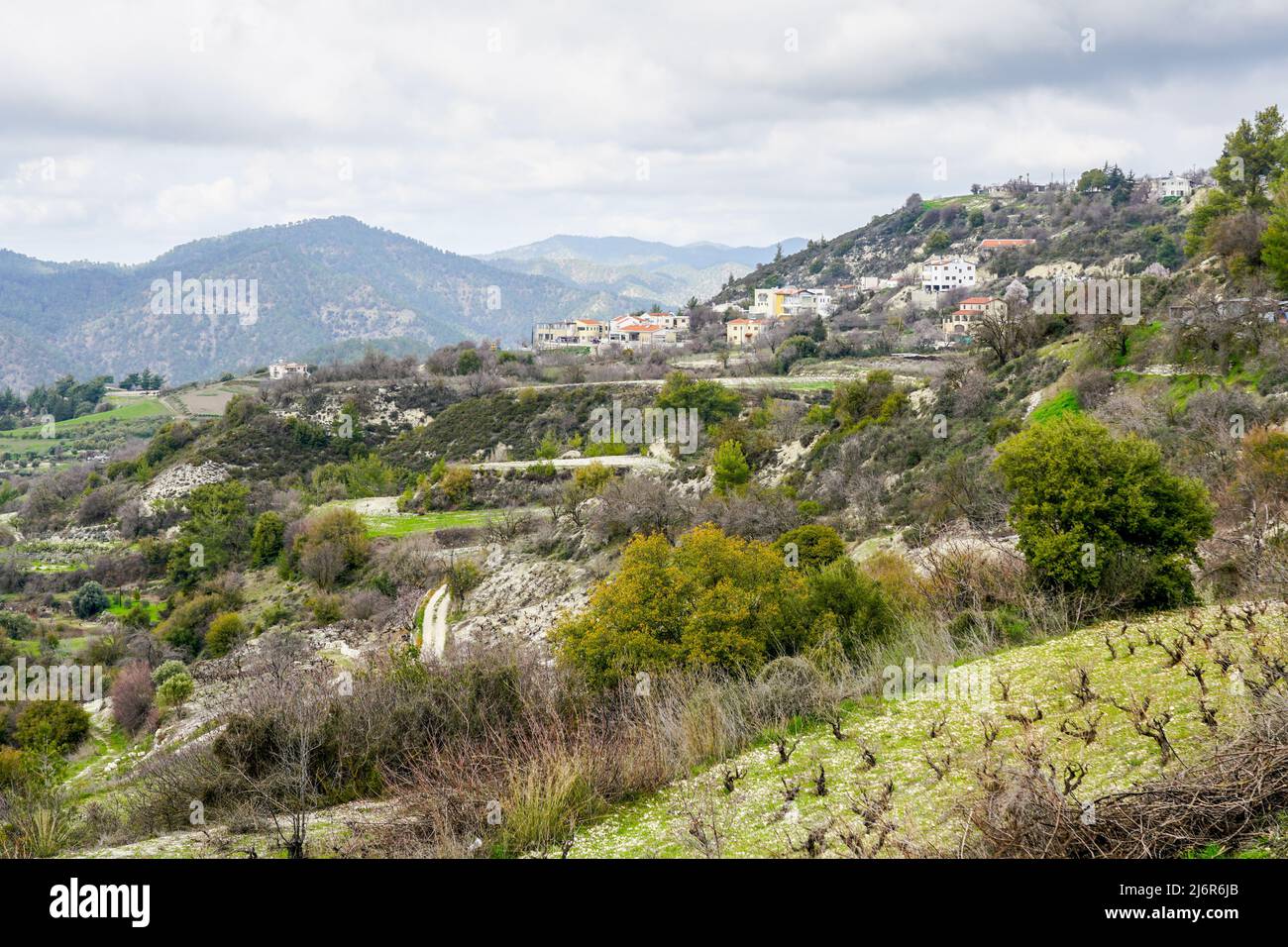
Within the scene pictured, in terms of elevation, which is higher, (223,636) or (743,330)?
(743,330)

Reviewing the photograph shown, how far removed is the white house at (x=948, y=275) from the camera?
79.9 meters

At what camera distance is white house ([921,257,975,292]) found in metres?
79.9

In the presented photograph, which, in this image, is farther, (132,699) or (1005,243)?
(1005,243)

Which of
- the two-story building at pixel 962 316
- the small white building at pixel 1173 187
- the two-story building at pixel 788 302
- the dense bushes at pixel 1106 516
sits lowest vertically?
the dense bushes at pixel 1106 516

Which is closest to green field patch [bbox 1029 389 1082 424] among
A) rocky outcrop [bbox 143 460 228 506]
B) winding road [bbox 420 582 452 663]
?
winding road [bbox 420 582 452 663]

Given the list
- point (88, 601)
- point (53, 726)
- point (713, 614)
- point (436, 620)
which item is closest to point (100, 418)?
point (88, 601)

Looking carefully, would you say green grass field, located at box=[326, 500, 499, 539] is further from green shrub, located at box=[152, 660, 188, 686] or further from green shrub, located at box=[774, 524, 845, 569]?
green shrub, located at box=[774, 524, 845, 569]

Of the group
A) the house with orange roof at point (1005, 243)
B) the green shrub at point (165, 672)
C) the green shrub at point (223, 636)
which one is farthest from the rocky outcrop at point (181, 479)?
the house with orange roof at point (1005, 243)

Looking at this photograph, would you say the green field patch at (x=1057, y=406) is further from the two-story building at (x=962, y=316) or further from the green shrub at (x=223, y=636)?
the two-story building at (x=962, y=316)

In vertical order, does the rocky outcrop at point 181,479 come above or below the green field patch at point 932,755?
below

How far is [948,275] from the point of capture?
80875 millimetres

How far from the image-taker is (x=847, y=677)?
7.52 metres

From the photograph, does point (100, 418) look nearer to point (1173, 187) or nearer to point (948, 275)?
point (948, 275)

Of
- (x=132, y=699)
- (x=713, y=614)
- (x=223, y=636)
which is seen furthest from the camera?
(x=223, y=636)
